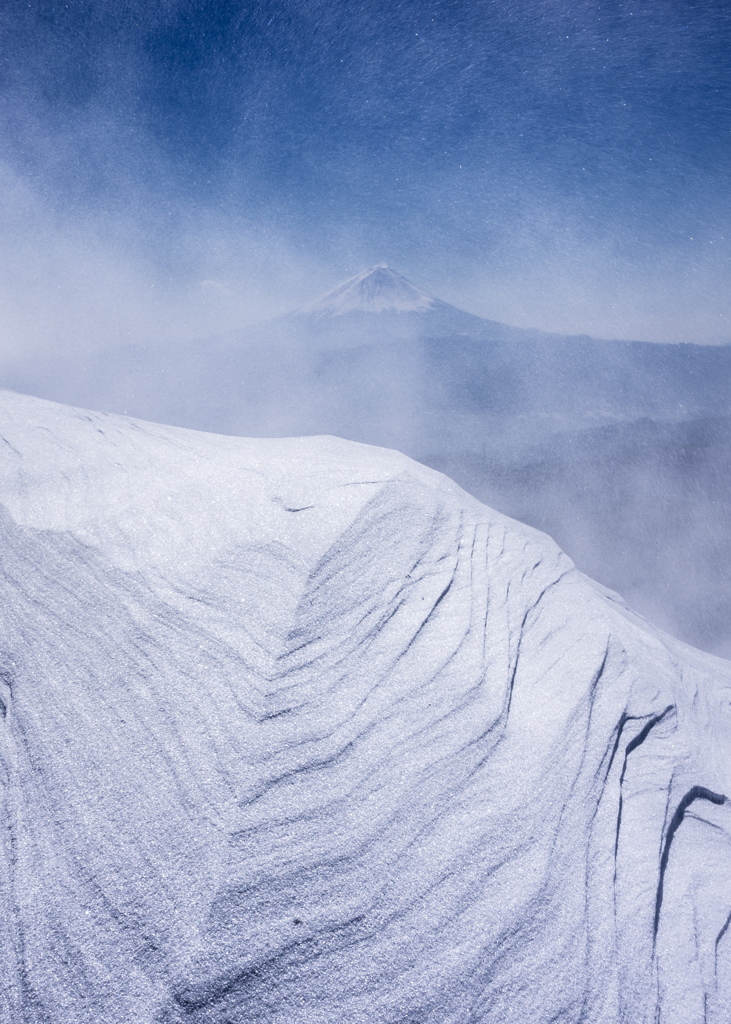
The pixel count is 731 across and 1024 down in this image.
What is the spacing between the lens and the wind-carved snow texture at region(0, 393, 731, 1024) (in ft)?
4.71

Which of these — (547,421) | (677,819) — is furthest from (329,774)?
(547,421)

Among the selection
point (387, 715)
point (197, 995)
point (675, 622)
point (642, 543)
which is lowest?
point (197, 995)

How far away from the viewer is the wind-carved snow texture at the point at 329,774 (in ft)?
4.71

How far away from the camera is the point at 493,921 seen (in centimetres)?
160

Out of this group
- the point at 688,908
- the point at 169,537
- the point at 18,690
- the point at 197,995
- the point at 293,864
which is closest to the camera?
the point at 197,995

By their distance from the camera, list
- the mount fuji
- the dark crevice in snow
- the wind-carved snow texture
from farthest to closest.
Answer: the mount fuji < the dark crevice in snow < the wind-carved snow texture

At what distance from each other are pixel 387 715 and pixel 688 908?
153 cm

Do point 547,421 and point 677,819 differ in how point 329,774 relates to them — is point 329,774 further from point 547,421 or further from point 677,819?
point 547,421

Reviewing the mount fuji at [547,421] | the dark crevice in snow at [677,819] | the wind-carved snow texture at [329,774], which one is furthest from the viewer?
the mount fuji at [547,421]

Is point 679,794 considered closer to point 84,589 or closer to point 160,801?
point 160,801

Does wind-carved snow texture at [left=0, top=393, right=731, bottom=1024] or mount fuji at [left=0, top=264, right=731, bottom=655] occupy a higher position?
mount fuji at [left=0, top=264, right=731, bottom=655]

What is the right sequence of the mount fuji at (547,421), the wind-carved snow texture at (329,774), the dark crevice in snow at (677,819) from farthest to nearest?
the mount fuji at (547,421), the dark crevice in snow at (677,819), the wind-carved snow texture at (329,774)

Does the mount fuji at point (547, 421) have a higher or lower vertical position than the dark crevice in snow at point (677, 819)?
higher

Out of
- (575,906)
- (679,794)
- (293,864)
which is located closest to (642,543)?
(679,794)
